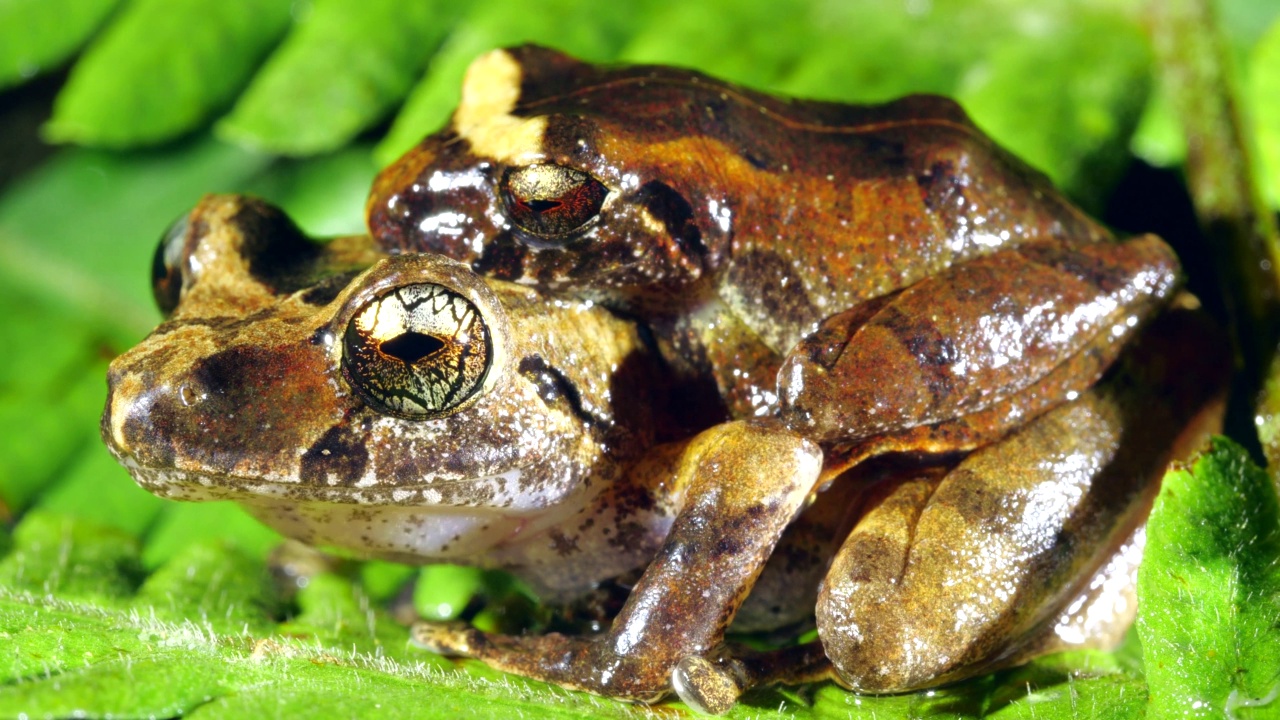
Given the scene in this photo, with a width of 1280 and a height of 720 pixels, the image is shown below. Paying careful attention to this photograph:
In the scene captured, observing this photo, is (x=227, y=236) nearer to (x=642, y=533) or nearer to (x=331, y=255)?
(x=331, y=255)

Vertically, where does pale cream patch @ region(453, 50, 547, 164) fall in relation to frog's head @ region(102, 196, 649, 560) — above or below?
above

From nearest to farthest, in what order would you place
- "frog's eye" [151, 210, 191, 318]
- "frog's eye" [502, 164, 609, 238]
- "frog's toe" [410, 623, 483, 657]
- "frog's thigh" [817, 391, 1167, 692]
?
"frog's thigh" [817, 391, 1167, 692] < "frog's eye" [502, 164, 609, 238] < "frog's toe" [410, 623, 483, 657] < "frog's eye" [151, 210, 191, 318]

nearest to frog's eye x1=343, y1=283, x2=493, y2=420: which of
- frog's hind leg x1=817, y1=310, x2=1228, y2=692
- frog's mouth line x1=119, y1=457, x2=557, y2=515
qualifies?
frog's mouth line x1=119, y1=457, x2=557, y2=515

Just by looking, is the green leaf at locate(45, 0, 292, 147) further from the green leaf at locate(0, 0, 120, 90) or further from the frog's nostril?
the frog's nostril

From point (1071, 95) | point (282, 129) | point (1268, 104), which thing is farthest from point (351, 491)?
point (1268, 104)

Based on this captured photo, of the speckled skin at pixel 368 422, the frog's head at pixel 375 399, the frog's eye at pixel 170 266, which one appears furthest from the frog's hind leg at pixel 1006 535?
the frog's eye at pixel 170 266

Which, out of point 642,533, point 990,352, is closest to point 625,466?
point 642,533

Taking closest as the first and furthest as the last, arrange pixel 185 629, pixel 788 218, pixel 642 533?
1. pixel 185 629
2. pixel 788 218
3. pixel 642 533

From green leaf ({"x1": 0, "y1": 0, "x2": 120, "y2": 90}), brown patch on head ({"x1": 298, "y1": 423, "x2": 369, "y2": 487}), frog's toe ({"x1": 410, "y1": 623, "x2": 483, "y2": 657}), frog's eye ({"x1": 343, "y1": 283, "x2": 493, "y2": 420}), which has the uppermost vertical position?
green leaf ({"x1": 0, "y1": 0, "x2": 120, "y2": 90})
